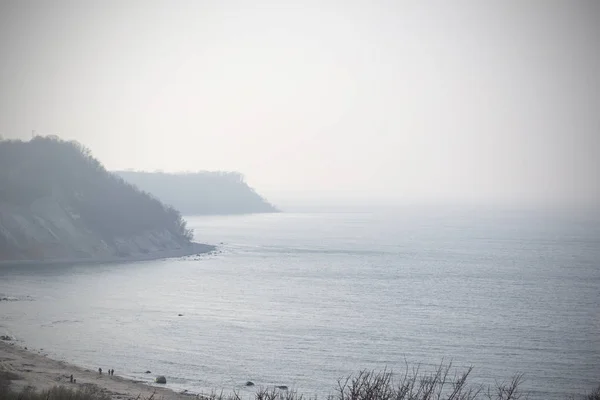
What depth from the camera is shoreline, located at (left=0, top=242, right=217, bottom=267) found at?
88.7 meters

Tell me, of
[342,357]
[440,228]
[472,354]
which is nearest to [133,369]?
[342,357]

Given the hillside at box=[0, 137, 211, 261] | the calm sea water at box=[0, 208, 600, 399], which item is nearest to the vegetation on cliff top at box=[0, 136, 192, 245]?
the hillside at box=[0, 137, 211, 261]

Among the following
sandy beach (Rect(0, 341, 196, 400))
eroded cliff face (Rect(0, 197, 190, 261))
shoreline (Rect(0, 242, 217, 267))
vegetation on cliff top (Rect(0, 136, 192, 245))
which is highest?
vegetation on cliff top (Rect(0, 136, 192, 245))

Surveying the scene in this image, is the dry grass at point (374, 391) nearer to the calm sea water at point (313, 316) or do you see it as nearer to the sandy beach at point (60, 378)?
the sandy beach at point (60, 378)

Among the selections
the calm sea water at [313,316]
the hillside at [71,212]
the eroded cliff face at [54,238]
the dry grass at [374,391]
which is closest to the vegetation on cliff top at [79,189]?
the hillside at [71,212]

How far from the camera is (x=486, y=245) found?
417 ft

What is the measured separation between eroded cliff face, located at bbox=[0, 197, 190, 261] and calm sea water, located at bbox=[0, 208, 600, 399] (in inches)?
250

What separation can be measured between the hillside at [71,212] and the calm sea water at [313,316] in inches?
300

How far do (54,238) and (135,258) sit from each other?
40.1 ft

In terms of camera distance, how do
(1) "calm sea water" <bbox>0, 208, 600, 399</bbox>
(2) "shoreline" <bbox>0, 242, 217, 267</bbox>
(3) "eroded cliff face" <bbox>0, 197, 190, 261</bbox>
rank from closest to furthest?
(1) "calm sea water" <bbox>0, 208, 600, 399</bbox> → (2) "shoreline" <bbox>0, 242, 217, 267</bbox> → (3) "eroded cliff face" <bbox>0, 197, 190, 261</bbox>

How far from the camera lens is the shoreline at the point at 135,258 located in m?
88.7

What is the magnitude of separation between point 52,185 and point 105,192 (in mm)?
10617

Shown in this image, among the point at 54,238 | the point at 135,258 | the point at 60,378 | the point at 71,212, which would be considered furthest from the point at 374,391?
the point at 71,212

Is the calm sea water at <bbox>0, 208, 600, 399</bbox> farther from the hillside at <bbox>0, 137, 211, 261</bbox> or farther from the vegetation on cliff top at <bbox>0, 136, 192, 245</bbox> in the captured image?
the vegetation on cliff top at <bbox>0, 136, 192, 245</bbox>
